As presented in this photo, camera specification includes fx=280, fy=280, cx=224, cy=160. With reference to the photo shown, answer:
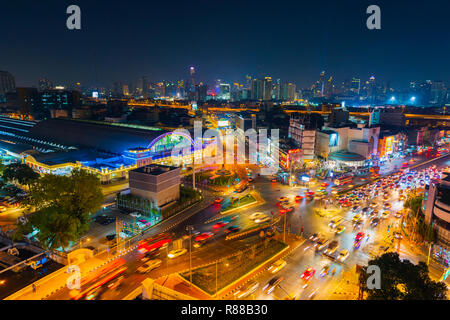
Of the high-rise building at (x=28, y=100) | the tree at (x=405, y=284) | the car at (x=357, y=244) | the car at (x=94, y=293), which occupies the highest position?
the high-rise building at (x=28, y=100)

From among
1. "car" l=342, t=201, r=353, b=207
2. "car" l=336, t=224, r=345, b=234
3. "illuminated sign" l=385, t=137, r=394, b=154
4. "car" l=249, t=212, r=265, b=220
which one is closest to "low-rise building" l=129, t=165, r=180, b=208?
"car" l=249, t=212, r=265, b=220

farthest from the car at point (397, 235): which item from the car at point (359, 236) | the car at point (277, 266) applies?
the car at point (277, 266)

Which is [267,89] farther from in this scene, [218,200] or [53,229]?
[53,229]

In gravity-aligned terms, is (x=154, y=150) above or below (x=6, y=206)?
above

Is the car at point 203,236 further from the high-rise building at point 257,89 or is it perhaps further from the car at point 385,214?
the high-rise building at point 257,89

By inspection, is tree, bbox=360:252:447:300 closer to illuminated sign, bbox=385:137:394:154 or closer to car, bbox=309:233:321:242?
car, bbox=309:233:321:242
